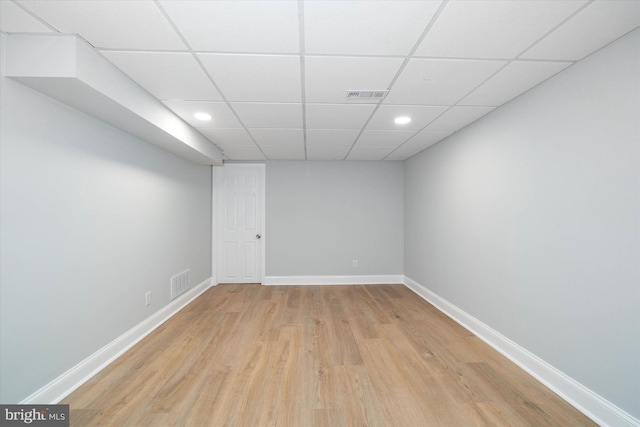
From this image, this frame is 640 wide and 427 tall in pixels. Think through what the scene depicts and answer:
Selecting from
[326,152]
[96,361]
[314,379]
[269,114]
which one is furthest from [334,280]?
[96,361]

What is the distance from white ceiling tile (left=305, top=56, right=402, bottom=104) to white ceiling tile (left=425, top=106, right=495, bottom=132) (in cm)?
95

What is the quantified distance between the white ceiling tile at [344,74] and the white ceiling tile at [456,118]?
95 centimetres

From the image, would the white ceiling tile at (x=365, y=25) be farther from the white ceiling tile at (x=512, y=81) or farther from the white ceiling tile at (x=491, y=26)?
the white ceiling tile at (x=512, y=81)

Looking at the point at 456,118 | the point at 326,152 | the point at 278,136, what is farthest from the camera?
the point at 326,152

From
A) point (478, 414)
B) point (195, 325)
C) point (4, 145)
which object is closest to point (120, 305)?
point (195, 325)

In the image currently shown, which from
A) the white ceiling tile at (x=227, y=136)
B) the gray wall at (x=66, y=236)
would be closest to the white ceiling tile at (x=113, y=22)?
the gray wall at (x=66, y=236)

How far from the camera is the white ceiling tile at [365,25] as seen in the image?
1.21 m

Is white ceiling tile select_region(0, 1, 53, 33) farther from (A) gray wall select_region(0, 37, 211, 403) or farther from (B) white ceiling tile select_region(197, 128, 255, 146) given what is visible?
(B) white ceiling tile select_region(197, 128, 255, 146)

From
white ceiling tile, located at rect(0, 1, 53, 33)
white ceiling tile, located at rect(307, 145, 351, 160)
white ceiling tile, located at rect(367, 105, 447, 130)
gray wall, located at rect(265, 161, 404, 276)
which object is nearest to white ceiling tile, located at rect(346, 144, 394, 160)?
white ceiling tile, located at rect(307, 145, 351, 160)

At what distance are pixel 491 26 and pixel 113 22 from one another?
2069 mm

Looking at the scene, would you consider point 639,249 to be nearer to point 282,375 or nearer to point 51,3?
point 282,375

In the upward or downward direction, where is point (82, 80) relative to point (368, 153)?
downward

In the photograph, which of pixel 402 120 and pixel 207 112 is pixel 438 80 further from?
pixel 207 112

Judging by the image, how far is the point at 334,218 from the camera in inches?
181
